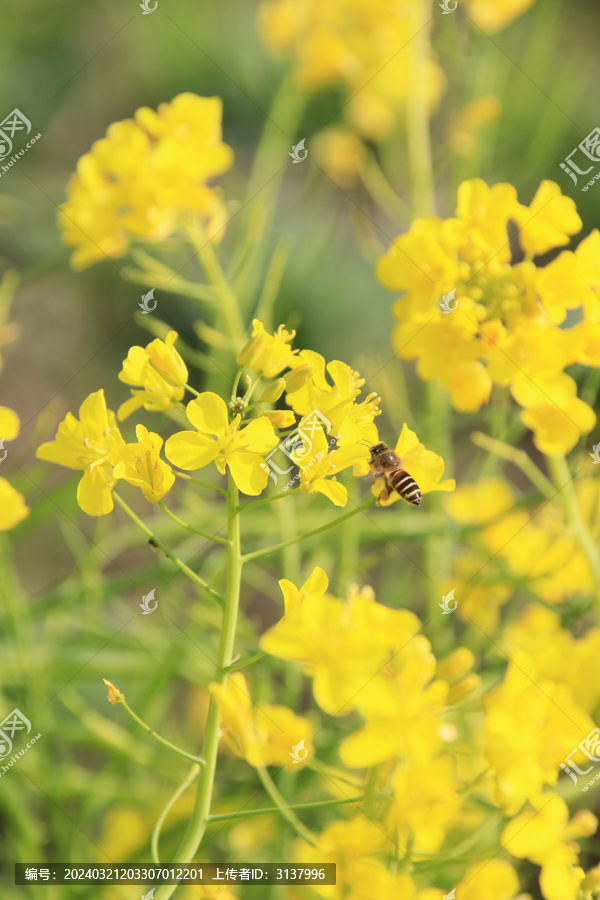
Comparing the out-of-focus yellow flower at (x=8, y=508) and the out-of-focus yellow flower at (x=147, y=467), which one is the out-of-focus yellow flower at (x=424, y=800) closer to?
the out-of-focus yellow flower at (x=147, y=467)

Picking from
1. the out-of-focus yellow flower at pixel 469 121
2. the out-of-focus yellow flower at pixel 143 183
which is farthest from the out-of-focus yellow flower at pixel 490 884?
the out-of-focus yellow flower at pixel 469 121

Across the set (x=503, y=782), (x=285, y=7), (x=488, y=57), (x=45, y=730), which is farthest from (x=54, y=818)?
(x=285, y=7)

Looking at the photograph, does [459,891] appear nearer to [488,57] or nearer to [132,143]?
[132,143]

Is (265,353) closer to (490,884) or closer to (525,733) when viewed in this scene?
(525,733)

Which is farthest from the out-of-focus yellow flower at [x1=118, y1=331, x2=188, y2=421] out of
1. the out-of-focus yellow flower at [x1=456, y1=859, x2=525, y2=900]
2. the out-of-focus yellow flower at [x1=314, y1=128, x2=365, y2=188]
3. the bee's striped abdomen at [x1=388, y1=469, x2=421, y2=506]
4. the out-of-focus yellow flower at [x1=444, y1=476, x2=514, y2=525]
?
the out-of-focus yellow flower at [x1=314, y1=128, x2=365, y2=188]

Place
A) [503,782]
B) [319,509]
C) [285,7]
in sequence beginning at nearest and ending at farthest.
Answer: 1. [503,782]
2. [319,509]
3. [285,7]

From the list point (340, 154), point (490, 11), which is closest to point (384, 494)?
point (490, 11)
